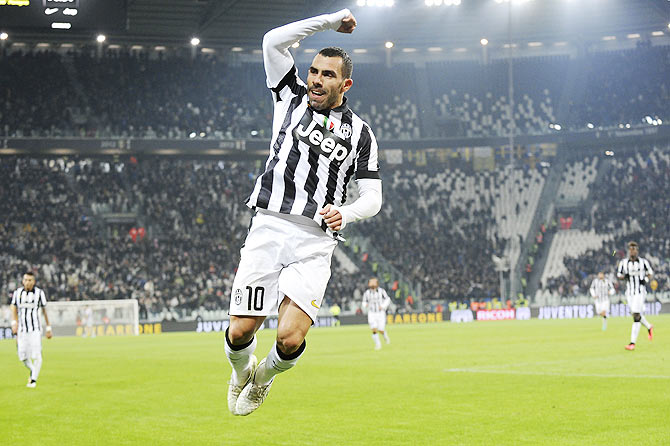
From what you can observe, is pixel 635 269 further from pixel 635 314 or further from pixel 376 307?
pixel 376 307

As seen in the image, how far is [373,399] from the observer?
13.9 metres

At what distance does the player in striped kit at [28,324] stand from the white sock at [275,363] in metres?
11.7

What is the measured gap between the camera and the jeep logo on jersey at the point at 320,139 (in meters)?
6.86

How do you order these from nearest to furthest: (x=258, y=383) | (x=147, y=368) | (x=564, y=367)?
(x=258, y=383), (x=564, y=367), (x=147, y=368)

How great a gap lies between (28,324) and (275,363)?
40.8 feet

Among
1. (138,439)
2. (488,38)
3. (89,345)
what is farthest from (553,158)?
(138,439)

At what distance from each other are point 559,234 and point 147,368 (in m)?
33.8

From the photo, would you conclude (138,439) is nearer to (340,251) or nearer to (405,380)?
(405,380)

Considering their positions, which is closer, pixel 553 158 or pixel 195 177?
pixel 195 177

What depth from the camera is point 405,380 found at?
55.4 feet

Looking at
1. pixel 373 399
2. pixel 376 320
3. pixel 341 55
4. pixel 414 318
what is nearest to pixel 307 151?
pixel 341 55

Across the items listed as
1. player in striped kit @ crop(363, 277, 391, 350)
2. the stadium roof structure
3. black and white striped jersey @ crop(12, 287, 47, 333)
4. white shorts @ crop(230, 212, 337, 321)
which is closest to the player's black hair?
white shorts @ crop(230, 212, 337, 321)

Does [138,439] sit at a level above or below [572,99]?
below

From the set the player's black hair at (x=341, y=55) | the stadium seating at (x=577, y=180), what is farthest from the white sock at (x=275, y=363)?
the stadium seating at (x=577, y=180)
